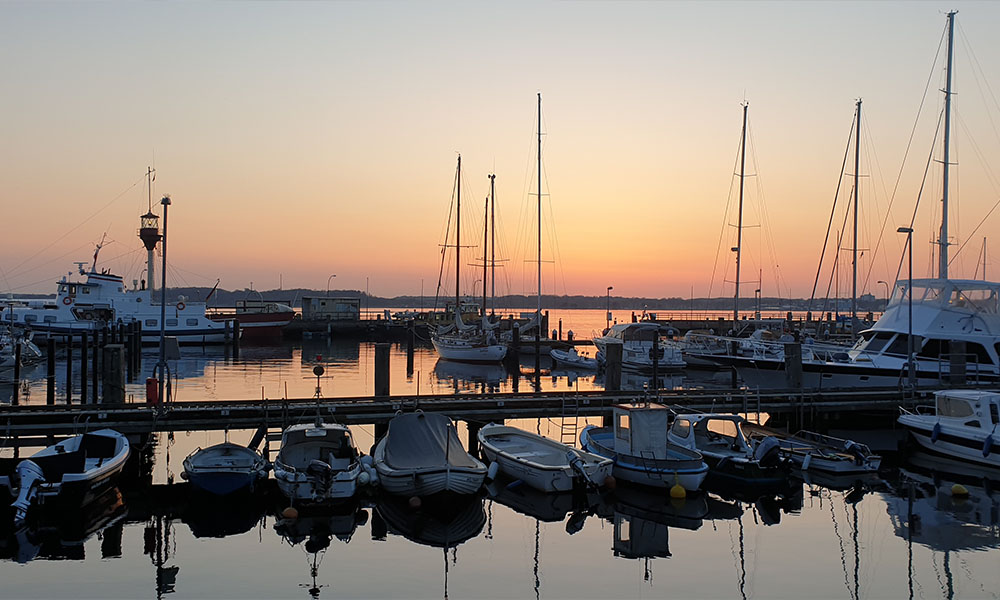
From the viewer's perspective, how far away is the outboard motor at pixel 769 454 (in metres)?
20.7

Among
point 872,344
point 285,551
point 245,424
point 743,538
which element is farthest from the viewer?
point 872,344

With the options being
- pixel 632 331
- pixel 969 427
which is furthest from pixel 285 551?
pixel 632 331

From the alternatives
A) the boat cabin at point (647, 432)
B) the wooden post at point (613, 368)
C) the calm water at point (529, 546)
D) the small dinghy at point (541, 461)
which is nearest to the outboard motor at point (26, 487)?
the calm water at point (529, 546)

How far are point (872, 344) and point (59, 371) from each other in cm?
4812

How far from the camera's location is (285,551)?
1555 cm

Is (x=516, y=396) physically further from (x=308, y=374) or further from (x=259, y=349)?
(x=259, y=349)

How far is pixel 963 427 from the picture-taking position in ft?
79.3

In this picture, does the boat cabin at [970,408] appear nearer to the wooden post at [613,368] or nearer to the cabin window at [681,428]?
the cabin window at [681,428]

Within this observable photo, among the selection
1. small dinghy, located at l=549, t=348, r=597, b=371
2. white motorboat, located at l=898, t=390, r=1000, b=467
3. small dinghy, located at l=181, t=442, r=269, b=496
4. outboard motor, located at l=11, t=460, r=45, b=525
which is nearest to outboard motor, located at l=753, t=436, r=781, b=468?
white motorboat, located at l=898, t=390, r=1000, b=467

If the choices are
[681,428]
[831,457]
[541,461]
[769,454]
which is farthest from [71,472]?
[831,457]

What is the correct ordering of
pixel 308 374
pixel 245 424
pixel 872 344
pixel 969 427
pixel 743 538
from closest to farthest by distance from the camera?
pixel 743 538, pixel 245 424, pixel 969 427, pixel 872 344, pixel 308 374

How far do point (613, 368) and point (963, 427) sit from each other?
11520 mm

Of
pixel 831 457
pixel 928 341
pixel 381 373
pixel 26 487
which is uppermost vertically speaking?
pixel 928 341

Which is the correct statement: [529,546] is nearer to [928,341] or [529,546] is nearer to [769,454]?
[769,454]
